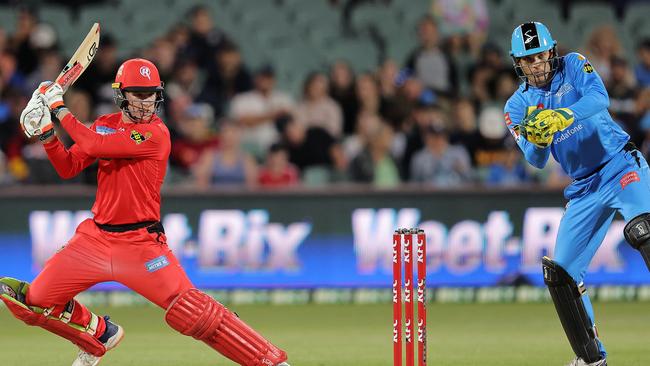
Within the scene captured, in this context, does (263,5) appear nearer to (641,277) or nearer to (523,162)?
(523,162)

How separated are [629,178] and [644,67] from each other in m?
8.45

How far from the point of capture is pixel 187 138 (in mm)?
14414

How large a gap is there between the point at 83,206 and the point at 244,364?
6.04 m

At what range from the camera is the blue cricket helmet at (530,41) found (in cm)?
815

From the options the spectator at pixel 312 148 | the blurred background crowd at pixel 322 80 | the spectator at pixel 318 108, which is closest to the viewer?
the blurred background crowd at pixel 322 80

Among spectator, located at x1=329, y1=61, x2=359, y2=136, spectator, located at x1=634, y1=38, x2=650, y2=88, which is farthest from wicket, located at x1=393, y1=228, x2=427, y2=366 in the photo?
spectator, located at x1=634, y1=38, x2=650, y2=88

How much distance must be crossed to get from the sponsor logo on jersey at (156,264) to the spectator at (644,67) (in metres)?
10.00

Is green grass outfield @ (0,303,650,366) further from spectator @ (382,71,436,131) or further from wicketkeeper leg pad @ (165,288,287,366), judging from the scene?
spectator @ (382,71,436,131)

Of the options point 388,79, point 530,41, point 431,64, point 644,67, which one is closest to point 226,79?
point 388,79

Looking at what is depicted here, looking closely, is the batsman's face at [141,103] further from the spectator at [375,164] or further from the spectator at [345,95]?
the spectator at [345,95]

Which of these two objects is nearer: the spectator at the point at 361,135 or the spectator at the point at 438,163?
the spectator at the point at 438,163

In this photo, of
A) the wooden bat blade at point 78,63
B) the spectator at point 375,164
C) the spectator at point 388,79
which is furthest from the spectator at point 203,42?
the wooden bat blade at point 78,63

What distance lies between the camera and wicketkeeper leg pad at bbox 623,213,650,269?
314 inches

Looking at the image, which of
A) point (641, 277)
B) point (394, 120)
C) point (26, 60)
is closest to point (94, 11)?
point (26, 60)
